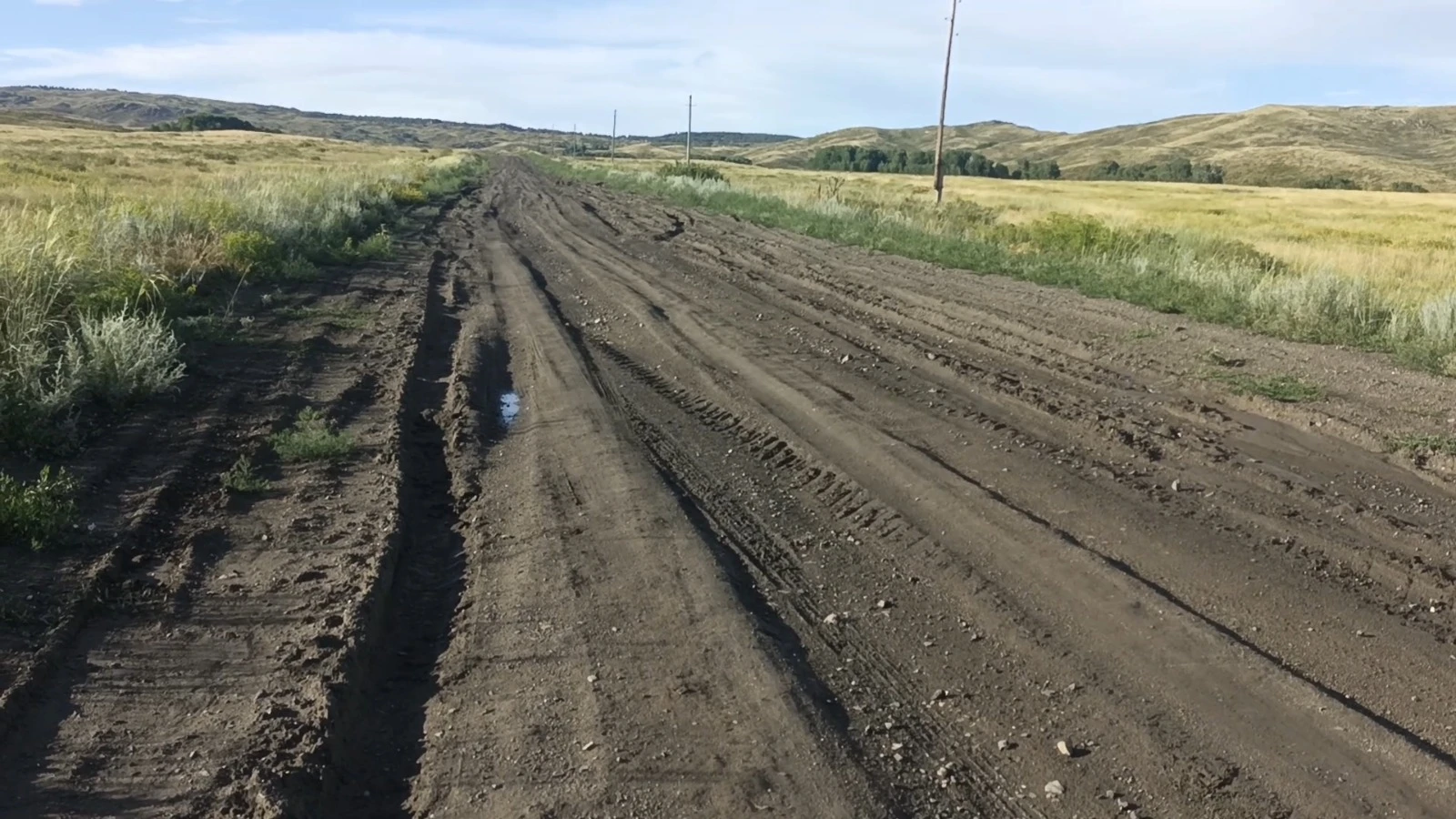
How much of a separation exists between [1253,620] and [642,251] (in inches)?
730

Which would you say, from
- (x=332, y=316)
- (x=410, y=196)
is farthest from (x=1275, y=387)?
(x=410, y=196)

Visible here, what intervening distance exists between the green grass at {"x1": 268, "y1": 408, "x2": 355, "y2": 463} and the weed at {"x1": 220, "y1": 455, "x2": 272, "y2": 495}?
44 cm

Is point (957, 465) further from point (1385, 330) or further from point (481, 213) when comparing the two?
point (481, 213)

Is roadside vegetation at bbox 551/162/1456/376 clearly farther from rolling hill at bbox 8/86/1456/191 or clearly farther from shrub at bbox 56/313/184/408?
rolling hill at bbox 8/86/1456/191

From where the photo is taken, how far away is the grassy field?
814cm

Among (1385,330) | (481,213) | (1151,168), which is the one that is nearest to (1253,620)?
(1385,330)

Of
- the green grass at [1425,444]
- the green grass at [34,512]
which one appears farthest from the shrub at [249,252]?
the green grass at [1425,444]

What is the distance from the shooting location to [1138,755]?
417 cm

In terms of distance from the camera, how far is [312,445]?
7.85m

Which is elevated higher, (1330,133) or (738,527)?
(1330,133)

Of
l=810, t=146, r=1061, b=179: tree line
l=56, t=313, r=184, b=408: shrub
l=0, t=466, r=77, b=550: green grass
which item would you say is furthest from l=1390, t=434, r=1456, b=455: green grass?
l=810, t=146, r=1061, b=179: tree line

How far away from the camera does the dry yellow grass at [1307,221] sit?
20031 mm

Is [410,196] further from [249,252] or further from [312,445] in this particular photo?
[312,445]

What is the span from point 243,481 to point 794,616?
373 centimetres
